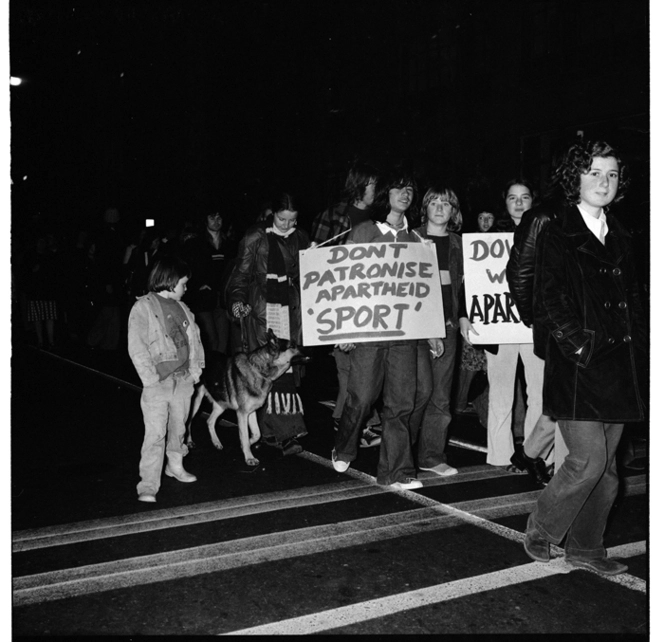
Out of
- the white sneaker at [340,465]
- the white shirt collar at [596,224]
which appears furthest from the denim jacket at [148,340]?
the white shirt collar at [596,224]

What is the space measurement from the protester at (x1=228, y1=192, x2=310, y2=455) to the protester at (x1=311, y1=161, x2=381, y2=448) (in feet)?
0.78

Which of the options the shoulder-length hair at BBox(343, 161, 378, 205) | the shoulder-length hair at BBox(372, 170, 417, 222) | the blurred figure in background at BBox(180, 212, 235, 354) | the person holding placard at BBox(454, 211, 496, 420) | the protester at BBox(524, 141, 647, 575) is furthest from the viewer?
the blurred figure in background at BBox(180, 212, 235, 354)

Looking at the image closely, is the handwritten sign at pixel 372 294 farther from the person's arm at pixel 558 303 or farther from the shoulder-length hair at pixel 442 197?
the person's arm at pixel 558 303

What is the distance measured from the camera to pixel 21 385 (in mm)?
11320

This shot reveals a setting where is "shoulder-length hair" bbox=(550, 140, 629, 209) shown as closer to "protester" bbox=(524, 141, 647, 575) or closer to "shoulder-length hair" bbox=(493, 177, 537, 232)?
"protester" bbox=(524, 141, 647, 575)

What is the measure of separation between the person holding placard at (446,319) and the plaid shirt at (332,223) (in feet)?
2.69

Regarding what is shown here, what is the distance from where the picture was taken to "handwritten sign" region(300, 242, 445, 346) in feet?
20.6

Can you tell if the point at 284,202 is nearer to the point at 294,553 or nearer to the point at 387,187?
the point at 387,187

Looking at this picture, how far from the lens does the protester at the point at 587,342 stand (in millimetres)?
4398

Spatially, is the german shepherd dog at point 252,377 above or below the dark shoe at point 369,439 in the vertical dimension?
above

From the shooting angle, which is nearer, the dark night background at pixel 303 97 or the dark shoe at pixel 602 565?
the dark shoe at pixel 602 565

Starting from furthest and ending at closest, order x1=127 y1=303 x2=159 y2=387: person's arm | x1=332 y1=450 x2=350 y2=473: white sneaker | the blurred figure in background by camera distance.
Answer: the blurred figure in background
x1=332 y1=450 x2=350 y2=473: white sneaker
x1=127 y1=303 x2=159 y2=387: person's arm

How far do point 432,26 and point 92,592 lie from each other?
18.6m

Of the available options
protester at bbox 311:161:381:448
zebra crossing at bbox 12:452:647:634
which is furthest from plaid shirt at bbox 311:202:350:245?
zebra crossing at bbox 12:452:647:634
